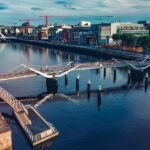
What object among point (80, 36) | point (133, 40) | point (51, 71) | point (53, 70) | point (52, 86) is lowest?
point (52, 86)

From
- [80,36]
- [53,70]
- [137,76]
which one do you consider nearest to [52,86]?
[53,70]

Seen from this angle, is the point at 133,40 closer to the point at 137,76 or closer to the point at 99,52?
the point at 99,52

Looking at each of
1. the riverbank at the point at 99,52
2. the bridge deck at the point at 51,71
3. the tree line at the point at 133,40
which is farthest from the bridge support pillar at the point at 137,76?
the tree line at the point at 133,40

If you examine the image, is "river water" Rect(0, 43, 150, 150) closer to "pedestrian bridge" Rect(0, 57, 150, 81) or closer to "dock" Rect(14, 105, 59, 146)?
"dock" Rect(14, 105, 59, 146)

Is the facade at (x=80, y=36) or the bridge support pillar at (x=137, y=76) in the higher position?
the facade at (x=80, y=36)

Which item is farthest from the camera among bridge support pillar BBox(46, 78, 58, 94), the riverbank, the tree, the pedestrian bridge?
the tree

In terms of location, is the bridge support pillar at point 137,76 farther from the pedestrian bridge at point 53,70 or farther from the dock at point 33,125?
the dock at point 33,125

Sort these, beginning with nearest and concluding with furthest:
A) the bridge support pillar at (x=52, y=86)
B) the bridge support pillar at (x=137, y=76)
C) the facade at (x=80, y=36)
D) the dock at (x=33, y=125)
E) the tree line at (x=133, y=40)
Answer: the dock at (x=33, y=125)
the bridge support pillar at (x=52, y=86)
the bridge support pillar at (x=137, y=76)
the tree line at (x=133, y=40)
the facade at (x=80, y=36)

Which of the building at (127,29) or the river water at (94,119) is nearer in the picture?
the river water at (94,119)

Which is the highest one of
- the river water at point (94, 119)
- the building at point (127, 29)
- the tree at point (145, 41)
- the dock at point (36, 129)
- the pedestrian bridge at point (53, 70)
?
the building at point (127, 29)

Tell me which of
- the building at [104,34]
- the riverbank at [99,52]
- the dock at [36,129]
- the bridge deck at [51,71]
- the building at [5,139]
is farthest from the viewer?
the building at [104,34]

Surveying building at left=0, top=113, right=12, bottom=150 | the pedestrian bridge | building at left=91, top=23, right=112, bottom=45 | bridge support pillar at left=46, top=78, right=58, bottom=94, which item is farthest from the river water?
building at left=91, top=23, right=112, bottom=45
